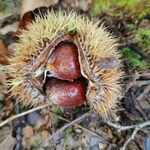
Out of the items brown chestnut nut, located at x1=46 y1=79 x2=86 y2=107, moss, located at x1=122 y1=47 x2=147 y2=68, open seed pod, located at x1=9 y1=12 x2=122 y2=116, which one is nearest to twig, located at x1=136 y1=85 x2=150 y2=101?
moss, located at x1=122 y1=47 x2=147 y2=68

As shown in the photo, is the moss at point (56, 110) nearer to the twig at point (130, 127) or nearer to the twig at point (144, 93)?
the twig at point (130, 127)

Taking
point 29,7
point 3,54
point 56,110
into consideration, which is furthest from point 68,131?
point 29,7

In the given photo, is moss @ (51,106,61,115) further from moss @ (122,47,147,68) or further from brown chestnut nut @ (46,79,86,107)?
moss @ (122,47,147,68)

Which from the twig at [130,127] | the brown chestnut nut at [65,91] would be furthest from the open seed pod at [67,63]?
the twig at [130,127]

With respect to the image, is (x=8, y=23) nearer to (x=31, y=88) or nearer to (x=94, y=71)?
(x=31, y=88)

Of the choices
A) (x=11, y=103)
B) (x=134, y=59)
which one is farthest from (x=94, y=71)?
(x=11, y=103)

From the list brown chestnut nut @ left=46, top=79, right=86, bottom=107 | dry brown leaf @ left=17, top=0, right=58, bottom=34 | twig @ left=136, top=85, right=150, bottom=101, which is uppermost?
dry brown leaf @ left=17, top=0, right=58, bottom=34
